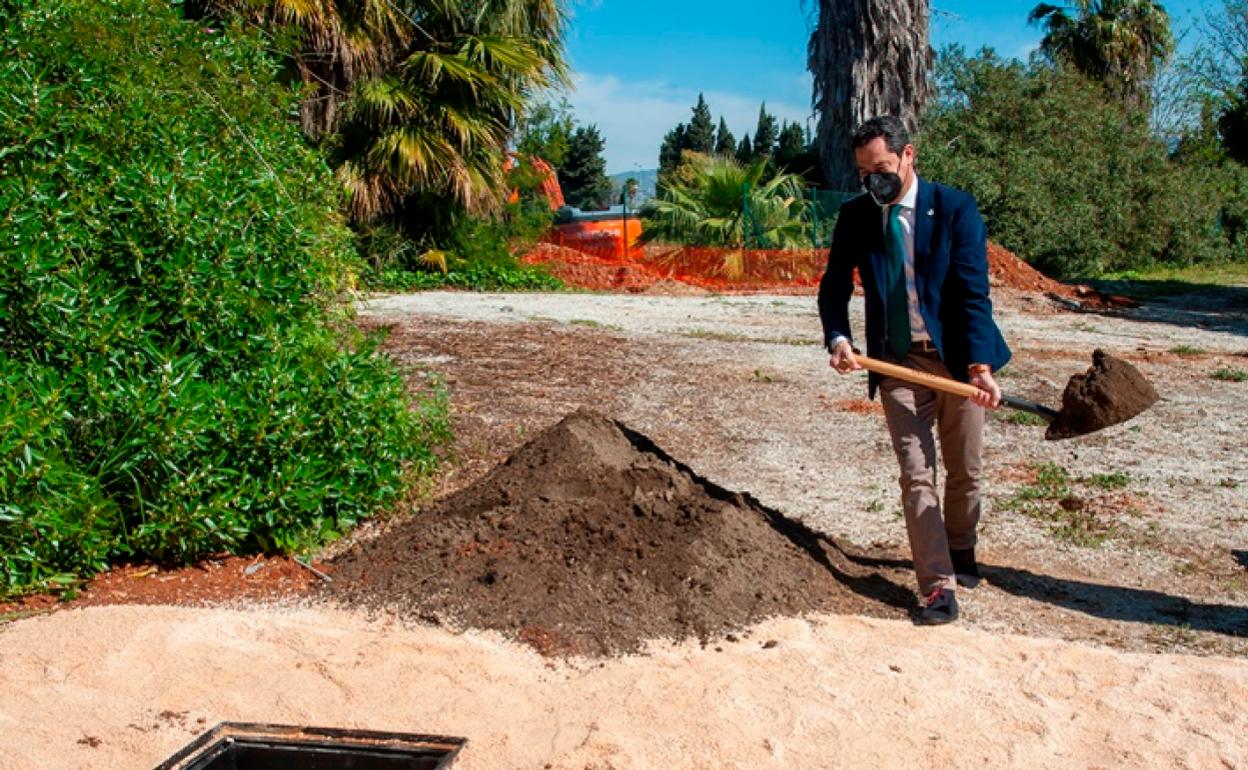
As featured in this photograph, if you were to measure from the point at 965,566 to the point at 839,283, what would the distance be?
1.34 m

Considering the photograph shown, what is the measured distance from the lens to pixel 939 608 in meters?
4.77

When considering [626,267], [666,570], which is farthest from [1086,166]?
[666,570]

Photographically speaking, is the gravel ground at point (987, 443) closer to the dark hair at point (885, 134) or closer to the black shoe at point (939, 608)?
the black shoe at point (939, 608)

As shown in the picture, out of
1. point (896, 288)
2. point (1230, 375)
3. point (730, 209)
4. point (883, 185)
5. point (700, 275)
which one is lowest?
point (1230, 375)

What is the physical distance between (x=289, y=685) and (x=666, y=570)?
59.6 inches

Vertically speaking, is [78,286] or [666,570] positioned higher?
[78,286]

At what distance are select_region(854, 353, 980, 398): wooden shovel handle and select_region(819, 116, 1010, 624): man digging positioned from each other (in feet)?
0.22

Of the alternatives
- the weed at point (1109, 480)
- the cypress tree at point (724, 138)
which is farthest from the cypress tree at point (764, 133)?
the weed at point (1109, 480)

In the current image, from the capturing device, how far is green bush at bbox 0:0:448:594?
498cm

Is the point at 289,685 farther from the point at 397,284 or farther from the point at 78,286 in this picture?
the point at 397,284

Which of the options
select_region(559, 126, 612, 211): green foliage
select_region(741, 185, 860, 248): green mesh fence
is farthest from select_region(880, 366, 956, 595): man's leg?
select_region(559, 126, 612, 211): green foliage

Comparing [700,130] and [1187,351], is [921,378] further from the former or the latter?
[700,130]

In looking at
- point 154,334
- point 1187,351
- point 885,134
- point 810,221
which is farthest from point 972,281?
point 810,221

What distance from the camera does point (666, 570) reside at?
4.86 metres
